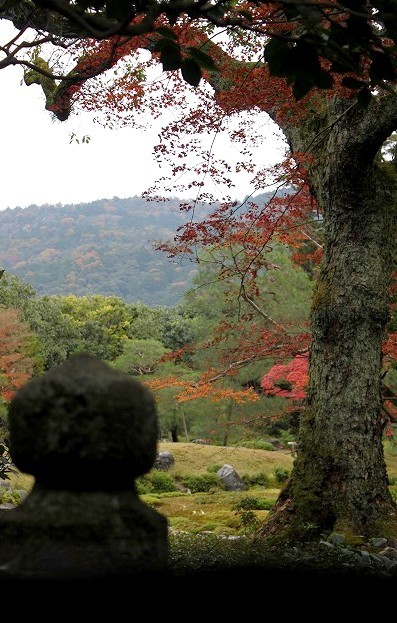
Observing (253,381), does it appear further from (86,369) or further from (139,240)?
(139,240)

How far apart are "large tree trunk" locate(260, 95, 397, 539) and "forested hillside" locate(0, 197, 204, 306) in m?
69.0

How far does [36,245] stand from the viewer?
384 feet

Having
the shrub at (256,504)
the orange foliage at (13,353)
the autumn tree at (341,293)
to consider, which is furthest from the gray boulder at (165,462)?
the autumn tree at (341,293)

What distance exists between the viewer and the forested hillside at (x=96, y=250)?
94625mm

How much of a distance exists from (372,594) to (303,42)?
1719 millimetres

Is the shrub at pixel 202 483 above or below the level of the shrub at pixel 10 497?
below

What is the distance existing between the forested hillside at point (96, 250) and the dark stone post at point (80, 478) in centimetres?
7366

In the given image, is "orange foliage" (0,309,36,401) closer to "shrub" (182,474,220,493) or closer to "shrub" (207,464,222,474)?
"shrub" (182,474,220,493)

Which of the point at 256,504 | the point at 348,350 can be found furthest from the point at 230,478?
the point at 348,350

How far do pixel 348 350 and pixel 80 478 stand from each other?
485 cm

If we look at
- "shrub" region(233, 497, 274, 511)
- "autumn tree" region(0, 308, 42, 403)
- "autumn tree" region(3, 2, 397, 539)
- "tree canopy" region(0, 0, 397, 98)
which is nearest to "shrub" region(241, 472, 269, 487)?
"shrub" region(233, 497, 274, 511)

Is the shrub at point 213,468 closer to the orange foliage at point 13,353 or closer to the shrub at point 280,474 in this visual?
the shrub at point 280,474

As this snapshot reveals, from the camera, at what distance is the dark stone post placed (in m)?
1.54

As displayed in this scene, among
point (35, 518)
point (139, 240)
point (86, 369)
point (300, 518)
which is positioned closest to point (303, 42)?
point (86, 369)
